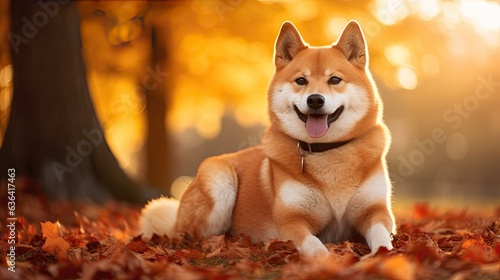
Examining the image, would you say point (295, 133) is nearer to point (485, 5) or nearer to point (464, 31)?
point (485, 5)

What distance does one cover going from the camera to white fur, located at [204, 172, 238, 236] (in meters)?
4.46

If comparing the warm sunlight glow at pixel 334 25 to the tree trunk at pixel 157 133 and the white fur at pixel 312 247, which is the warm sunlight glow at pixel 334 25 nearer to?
the tree trunk at pixel 157 133

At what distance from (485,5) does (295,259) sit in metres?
6.96

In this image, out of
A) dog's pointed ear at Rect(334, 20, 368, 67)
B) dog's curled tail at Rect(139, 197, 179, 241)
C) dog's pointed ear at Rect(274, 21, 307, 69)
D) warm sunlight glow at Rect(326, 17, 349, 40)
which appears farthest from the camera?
warm sunlight glow at Rect(326, 17, 349, 40)

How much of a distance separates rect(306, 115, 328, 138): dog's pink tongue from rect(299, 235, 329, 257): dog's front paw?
2.30 feet

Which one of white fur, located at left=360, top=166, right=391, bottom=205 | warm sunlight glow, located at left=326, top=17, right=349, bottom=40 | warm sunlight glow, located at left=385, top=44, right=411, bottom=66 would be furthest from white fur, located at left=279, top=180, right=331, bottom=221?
warm sunlight glow, located at left=385, top=44, right=411, bottom=66

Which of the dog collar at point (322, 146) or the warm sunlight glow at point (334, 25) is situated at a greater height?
the warm sunlight glow at point (334, 25)

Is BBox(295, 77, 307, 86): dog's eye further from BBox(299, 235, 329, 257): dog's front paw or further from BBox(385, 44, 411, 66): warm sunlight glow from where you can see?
BBox(385, 44, 411, 66): warm sunlight glow

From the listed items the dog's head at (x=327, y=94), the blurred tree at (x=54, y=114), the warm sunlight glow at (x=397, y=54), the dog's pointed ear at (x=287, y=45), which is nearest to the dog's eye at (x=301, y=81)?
the dog's head at (x=327, y=94)

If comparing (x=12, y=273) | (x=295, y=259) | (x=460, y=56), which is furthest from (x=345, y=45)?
(x=460, y=56)

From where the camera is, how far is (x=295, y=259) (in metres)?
3.05

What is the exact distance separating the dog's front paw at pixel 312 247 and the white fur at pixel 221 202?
1125 mm

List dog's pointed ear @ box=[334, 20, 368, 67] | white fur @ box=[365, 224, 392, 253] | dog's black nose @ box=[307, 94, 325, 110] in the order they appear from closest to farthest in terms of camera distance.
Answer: white fur @ box=[365, 224, 392, 253] → dog's black nose @ box=[307, 94, 325, 110] → dog's pointed ear @ box=[334, 20, 368, 67]

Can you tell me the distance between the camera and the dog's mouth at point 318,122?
3797mm
